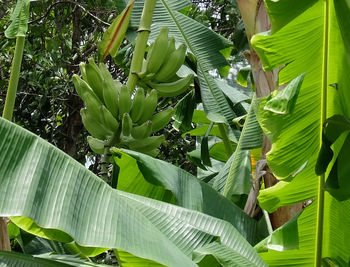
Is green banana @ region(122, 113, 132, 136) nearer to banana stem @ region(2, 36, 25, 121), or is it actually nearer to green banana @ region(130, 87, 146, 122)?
green banana @ region(130, 87, 146, 122)

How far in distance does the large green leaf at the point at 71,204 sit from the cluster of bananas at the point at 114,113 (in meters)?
0.59

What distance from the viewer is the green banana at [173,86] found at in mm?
2016

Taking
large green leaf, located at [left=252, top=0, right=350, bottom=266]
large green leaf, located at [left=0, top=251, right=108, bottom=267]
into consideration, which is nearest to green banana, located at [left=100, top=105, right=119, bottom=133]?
large green leaf, located at [left=252, top=0, right=350, bottom=266]

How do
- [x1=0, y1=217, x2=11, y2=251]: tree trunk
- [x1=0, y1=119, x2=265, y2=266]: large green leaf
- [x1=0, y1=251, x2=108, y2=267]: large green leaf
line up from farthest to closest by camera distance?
[x1=0, y1=217, x2=11, y2=251]: tree trunk, [x1=0, y1=251, x2=108, y2=267]: large green leaf, [x1=0, y1=119, x2=265, y2=266]: large green leaf

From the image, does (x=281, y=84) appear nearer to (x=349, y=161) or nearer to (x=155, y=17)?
(x=349, y=161)

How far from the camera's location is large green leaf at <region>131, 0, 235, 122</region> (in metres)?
2.10

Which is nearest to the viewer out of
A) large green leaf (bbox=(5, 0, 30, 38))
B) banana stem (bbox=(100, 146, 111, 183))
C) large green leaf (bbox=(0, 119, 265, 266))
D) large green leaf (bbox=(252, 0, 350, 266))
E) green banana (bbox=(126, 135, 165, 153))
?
large green leaf (bbox=(0, 119, 265, 266))

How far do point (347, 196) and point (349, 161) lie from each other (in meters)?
0.08

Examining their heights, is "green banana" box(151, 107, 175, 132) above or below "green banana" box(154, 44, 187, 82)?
below

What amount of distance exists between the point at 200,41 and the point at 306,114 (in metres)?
0.87

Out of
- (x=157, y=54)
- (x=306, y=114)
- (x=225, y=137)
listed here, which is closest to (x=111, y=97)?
(x=157, y=54)

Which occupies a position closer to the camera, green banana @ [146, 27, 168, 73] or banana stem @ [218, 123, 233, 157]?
green banana @ [146, 27, 168, 73]

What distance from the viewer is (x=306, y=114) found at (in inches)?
57.5

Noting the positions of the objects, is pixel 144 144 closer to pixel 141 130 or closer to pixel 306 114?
pixel 141 130
